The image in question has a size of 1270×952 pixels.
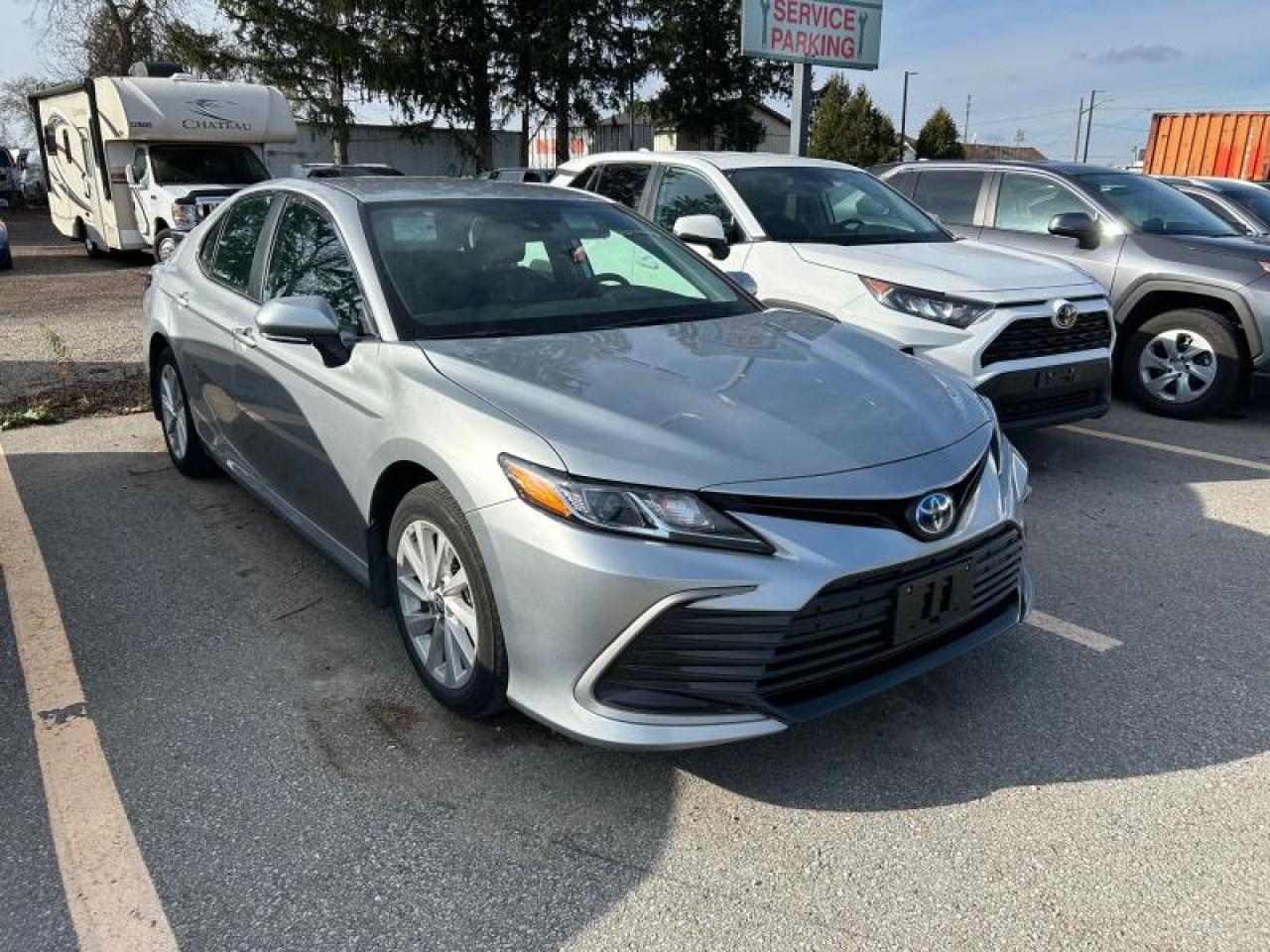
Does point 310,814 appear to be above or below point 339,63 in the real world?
below

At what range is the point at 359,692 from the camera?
3.16m

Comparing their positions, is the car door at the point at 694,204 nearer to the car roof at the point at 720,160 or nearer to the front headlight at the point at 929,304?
the car roof at the point at 720,160

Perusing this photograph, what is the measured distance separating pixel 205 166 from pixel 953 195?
12.1m

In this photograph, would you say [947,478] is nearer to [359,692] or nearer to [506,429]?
[506,429]

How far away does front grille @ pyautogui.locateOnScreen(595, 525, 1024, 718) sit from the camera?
235cm

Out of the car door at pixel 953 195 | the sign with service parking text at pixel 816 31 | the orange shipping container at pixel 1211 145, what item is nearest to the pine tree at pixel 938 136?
the orange shipping container at pixel 1211 145

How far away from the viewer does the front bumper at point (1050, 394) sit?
5121 mm

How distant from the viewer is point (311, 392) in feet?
11.3

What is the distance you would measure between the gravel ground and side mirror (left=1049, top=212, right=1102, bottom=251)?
714cm

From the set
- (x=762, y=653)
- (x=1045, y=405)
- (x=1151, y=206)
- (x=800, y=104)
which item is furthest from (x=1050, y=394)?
(x=800, y=104)

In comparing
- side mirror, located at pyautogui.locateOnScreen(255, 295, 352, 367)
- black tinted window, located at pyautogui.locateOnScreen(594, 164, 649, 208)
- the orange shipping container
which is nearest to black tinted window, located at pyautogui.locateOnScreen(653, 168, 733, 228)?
black tinted window, located at pyautogui.locateOnScreen(594, 164, 649, 208)

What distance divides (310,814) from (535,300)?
1838 mm

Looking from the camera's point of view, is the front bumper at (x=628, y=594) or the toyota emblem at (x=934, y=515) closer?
the front bumper at (x=628, y=594)

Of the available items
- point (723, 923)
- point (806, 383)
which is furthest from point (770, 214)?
point (723, 923)
